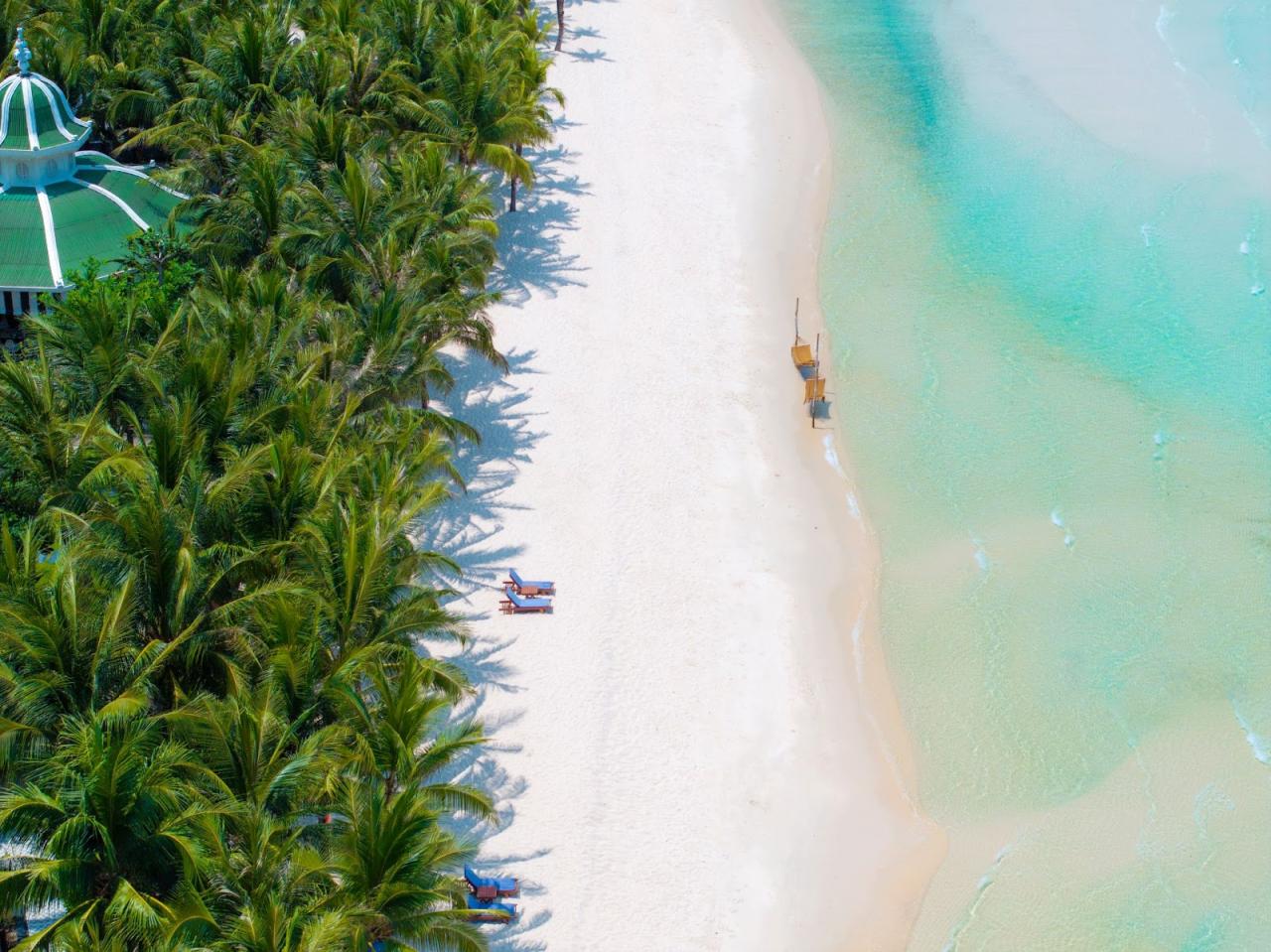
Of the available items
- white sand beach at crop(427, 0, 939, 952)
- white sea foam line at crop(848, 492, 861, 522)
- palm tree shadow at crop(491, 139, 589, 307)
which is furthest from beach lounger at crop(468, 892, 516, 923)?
palm tree shadow at crop(491, 139, 589, 307)

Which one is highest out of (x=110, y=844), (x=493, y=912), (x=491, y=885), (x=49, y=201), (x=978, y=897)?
(x=49, y=201)

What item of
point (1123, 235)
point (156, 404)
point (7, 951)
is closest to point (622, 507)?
point (156, 404)

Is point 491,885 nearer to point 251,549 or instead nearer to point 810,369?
point 251,549

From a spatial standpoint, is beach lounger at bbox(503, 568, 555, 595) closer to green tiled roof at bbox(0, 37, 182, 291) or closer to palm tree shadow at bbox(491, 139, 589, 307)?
palm tree shadow at bbox(491, 139, 589, 307)

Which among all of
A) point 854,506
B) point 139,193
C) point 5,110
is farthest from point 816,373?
point 5,110

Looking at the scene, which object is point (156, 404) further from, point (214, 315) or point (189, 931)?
point (189, 931)

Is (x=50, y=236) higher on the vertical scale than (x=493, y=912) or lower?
higher

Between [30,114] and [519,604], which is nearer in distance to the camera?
[519,604]
